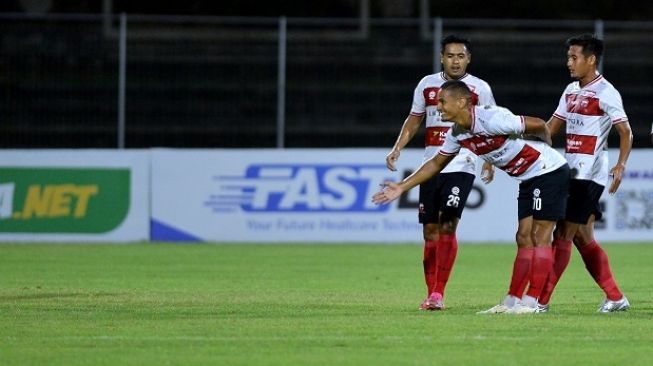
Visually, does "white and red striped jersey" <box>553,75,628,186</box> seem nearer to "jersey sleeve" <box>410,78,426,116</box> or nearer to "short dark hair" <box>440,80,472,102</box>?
"short dark hair" <box>440,80,472,102</box>

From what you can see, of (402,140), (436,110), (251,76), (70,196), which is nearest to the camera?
(436,110)

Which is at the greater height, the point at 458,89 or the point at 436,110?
the point at 458,89

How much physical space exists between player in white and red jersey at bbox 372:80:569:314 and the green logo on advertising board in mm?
11166

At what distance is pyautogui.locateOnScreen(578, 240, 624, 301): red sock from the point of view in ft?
37.1

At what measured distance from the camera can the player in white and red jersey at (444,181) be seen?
11633mm

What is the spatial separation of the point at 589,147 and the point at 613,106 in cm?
38

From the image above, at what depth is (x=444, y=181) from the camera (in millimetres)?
11734

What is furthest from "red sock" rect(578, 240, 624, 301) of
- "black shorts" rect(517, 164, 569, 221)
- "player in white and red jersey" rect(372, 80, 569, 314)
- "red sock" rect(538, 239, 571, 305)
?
"black shorts" rect(517, 164, 569, 221)

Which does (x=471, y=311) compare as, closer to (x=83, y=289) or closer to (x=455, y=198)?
(x=455, y=198)

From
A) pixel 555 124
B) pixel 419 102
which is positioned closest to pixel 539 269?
pixel 555 124

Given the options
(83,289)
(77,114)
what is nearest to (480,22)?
(77,114)

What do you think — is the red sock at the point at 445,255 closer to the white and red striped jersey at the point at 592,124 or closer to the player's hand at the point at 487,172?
the player's hand at the point at 487,172

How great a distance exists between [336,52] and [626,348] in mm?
16527

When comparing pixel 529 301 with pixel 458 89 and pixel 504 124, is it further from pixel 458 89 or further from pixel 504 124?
pixel 458 89
